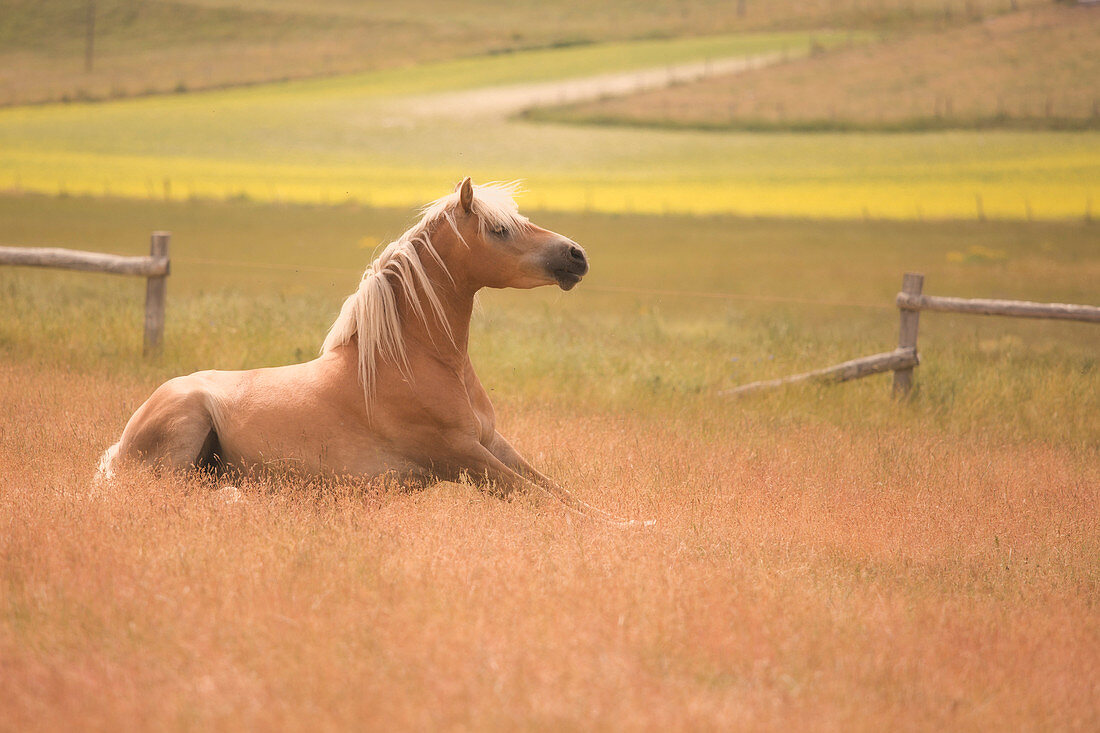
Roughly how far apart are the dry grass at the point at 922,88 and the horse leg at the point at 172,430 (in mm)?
18784

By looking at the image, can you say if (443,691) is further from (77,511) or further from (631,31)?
(631,31)

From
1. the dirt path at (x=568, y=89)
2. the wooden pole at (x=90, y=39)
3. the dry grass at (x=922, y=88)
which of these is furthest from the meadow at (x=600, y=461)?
the dirt path at (x=568, y=89)

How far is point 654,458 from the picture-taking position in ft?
22.0

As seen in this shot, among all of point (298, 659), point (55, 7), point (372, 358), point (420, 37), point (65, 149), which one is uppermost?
point (420, 37)

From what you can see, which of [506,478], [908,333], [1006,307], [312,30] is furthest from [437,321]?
[312,30]

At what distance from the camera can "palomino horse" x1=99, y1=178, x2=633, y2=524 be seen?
204 inches

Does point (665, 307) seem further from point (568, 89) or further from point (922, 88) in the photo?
point (568, 89)

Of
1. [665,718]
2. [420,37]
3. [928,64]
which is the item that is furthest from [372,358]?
[420,37]

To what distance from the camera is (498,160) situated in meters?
22.0

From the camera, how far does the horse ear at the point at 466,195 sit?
5105 mm

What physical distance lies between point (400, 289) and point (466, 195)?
68 centimetres

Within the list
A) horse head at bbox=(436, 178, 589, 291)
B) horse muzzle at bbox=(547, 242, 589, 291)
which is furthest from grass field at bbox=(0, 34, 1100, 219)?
horse muzzle at bbox=(547, 242, 589, 291)

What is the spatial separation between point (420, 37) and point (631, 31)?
29.0 ft

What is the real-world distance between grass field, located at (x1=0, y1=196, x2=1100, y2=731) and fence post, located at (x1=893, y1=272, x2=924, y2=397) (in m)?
0.18
